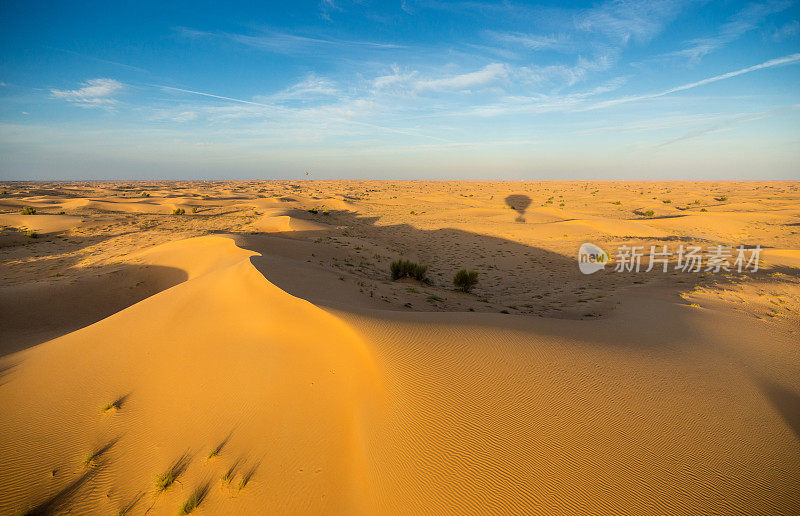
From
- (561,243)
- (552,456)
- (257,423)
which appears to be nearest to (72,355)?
(257,423)

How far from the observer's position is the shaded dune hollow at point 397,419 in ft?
9.09

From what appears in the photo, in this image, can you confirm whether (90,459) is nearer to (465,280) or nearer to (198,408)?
(198,408)

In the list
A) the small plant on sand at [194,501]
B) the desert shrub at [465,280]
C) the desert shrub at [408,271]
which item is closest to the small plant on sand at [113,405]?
the small plant on sand at [194,501]

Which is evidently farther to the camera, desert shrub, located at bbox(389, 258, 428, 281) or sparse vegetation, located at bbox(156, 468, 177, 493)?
desert shrub, located at bbox(389, 258, 428, 281)

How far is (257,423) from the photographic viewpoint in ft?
12.1

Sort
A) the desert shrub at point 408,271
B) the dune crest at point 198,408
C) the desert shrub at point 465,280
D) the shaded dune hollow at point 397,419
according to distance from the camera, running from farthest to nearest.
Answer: the desert shrub at point 408,271, the desert shrub at point 465,280, the dune crest at point 198,408, the shaded dune hollow at point 397,419

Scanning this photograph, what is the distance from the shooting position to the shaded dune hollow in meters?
2.77

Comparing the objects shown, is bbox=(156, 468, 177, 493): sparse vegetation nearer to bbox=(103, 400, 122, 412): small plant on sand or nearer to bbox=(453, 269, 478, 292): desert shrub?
bbox=(103, 400, 122, 412): small plant on sand

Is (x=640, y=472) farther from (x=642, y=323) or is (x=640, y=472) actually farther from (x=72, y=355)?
(x=72, y=355)

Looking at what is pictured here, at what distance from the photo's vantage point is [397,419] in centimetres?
340

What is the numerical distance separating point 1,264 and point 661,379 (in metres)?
25.4

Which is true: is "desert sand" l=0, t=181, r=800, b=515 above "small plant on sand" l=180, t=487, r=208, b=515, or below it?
above

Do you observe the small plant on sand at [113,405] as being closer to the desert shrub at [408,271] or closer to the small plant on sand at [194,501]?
the small plant on sand at [194,501]

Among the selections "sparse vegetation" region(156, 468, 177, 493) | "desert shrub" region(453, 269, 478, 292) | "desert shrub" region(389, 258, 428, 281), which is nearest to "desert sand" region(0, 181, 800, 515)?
"sparse vegetation" region(156, 468, 177, 493)
